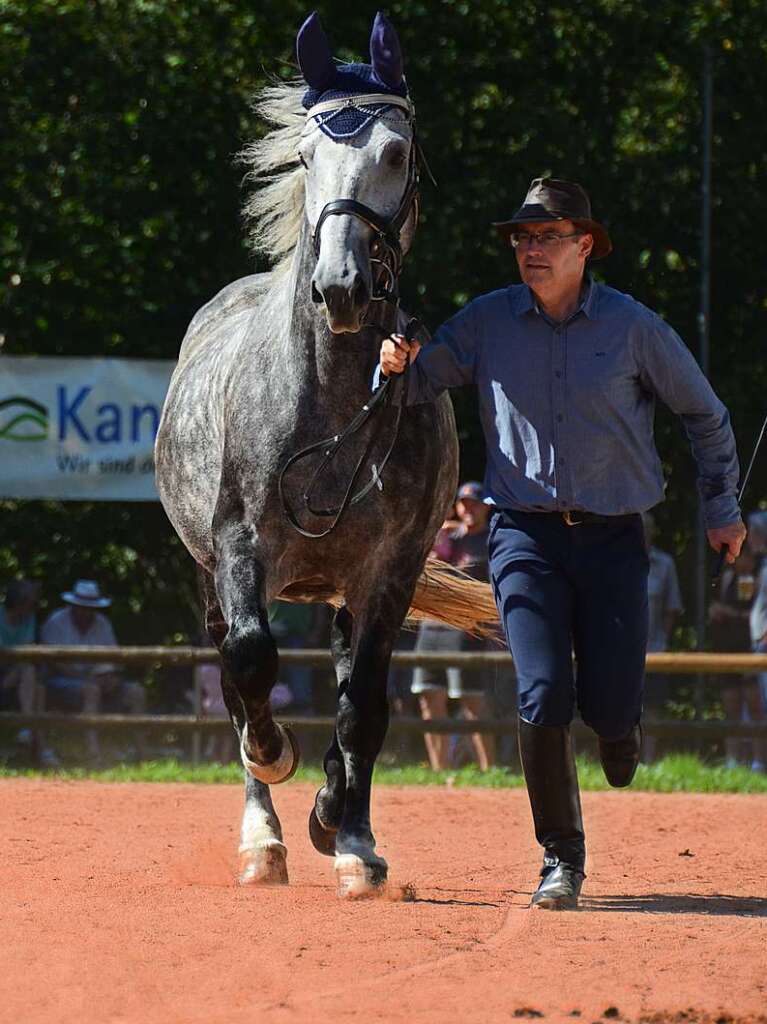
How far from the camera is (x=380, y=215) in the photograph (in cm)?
549

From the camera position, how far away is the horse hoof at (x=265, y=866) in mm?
6223

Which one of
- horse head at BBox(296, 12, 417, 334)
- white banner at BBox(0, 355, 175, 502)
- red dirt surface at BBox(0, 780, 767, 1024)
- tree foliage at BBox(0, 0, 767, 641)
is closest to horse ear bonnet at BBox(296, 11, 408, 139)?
horse head at BBox(296, 12, 417, 334)

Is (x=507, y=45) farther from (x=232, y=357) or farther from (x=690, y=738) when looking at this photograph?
(x=232, y=357)

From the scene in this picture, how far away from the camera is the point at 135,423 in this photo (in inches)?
461

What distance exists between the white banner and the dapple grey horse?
529 cm

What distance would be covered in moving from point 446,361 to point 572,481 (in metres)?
0.64

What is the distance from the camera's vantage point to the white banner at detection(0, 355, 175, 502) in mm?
11703

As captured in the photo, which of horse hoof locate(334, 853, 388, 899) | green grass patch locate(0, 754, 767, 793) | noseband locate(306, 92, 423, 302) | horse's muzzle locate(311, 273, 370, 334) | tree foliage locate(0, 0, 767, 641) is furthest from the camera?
tree foliage locate(0, 0, 767, 641)

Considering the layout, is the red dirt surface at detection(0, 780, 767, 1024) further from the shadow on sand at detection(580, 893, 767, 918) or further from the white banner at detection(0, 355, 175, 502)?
the white banner at detection(0, 355, 175, 502)

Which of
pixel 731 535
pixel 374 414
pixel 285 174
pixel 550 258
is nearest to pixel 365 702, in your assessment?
pixel 374 414

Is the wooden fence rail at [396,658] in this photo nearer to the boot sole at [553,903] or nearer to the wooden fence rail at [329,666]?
the wooden fence rail at [329,666]

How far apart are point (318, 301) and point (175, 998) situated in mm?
2442

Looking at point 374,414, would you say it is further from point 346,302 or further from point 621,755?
point 621,755

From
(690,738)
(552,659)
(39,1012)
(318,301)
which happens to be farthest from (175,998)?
(690,738)
